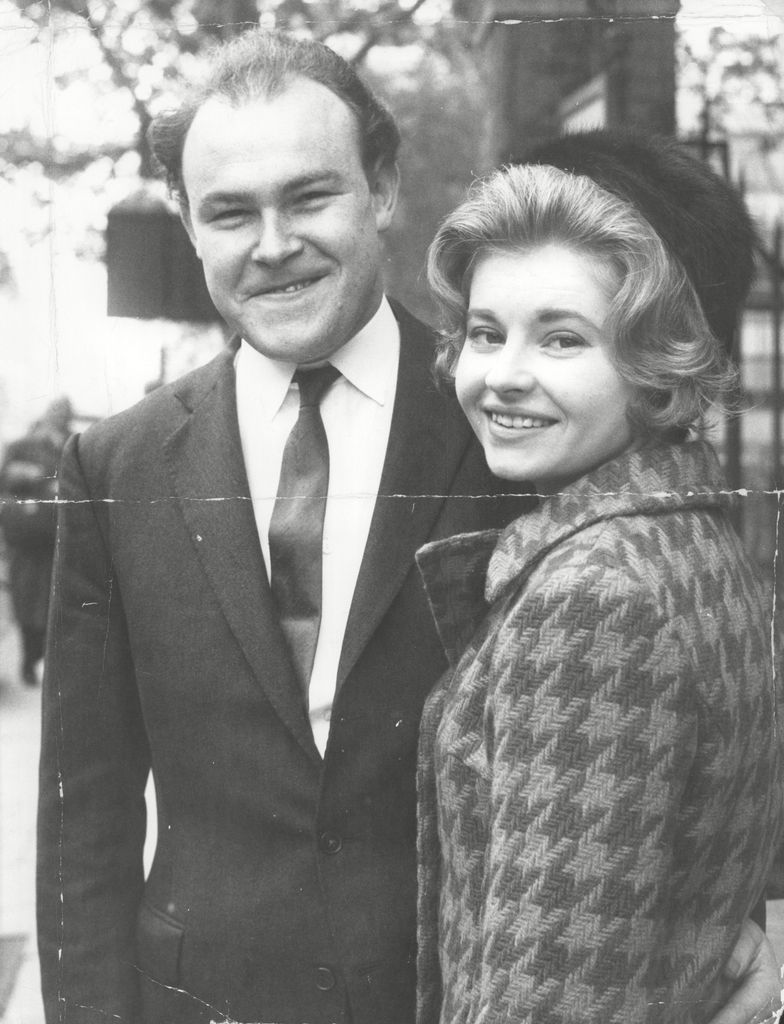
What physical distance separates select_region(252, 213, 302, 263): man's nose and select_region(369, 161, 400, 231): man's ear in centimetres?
19

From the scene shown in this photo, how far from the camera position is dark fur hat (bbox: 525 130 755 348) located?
2.22 metres

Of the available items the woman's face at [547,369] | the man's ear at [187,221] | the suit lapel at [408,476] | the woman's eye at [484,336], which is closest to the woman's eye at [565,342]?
the woman's face at [547,369]

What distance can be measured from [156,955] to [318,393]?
130 cm

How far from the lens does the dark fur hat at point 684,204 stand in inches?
87.4

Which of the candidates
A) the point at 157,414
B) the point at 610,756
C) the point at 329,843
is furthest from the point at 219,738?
the point at 610,756

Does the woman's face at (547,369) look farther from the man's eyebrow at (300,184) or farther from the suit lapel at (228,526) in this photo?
the suit lapel at (228,526)

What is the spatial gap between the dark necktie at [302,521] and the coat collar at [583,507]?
35cm

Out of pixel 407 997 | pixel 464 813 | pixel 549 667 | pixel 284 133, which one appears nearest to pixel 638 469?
pixel 549 667

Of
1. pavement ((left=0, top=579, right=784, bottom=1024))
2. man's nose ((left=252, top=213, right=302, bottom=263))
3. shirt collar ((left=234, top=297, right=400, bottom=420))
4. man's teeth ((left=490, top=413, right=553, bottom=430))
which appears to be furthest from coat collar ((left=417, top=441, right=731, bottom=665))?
pavement ((left=0, top=579, right=784, bottom=1024))

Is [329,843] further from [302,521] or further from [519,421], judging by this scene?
[519,421]

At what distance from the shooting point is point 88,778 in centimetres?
273

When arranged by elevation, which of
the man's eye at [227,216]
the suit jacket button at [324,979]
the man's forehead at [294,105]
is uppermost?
the man's forehead at [294,105]

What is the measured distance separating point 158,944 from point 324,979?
391mm

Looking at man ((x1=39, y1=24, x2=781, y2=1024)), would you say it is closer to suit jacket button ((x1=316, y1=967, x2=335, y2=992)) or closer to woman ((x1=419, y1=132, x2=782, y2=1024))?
suit jacket button ((x1=316, y1=967, x2=335, y2=992))
